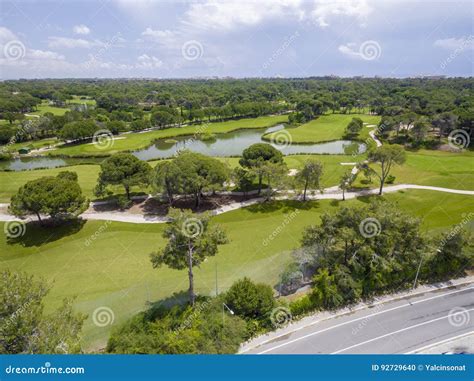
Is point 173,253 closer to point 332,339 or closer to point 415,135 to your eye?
point 332,339

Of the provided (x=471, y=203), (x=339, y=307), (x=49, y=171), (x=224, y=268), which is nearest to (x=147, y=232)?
(x=224, y=268)

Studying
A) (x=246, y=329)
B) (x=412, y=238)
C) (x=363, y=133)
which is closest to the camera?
(x=246, y=329)

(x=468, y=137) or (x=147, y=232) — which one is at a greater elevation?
(x=468, y=137)

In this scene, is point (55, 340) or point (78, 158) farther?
point (78, 158)


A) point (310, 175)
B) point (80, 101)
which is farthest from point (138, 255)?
point (80, 101)
